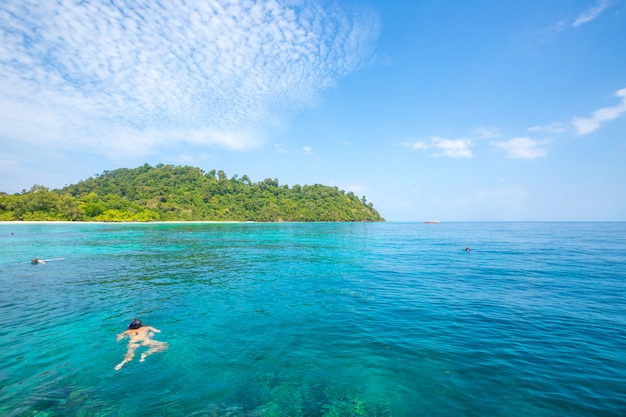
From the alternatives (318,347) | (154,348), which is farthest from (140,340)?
(318,347)

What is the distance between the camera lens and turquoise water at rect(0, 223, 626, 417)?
28.5ft

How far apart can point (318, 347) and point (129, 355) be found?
25.8ft

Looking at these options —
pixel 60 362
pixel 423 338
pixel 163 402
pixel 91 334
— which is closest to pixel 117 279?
pixel 91 334

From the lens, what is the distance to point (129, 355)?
1168cm

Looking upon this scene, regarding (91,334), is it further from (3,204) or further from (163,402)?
(3,204)

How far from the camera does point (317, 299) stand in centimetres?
1973

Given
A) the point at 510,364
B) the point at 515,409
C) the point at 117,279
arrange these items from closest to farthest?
1. the point at 515,409
2. the point at 510,364
3. the point at 117,279

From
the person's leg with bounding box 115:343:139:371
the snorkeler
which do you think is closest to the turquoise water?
the person's leg with bounding box 115:343:139:371

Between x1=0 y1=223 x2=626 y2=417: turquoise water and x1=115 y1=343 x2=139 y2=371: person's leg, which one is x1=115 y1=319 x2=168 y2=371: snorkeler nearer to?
x1=115 y1=343 x2=139 y2=371: person's leg

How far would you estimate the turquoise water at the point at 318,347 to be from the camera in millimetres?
8695

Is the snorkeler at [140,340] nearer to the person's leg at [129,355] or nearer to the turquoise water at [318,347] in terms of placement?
the person's leg at [129,355]

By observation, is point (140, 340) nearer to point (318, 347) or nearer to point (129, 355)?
point (129, 355)

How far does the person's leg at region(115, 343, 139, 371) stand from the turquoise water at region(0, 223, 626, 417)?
0.32m

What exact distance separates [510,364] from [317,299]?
37.6 feet
